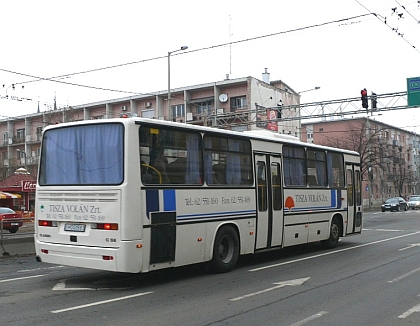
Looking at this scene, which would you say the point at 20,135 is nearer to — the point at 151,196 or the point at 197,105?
the point at 197,105

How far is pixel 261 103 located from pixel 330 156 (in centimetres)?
3862

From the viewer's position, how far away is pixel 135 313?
7.94m

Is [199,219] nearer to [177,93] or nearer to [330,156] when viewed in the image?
[330,156]

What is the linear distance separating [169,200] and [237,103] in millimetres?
43864

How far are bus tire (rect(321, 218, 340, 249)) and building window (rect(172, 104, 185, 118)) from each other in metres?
40.3

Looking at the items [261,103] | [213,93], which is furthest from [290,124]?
[213,93]

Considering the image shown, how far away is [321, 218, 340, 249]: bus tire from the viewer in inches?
667

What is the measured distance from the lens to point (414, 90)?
29.3m

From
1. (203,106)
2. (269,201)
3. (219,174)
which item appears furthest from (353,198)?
(203,106)

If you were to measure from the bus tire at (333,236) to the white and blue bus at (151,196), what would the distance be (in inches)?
142

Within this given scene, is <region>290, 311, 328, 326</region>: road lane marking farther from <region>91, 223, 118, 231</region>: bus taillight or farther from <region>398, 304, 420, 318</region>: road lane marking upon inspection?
<region>91, 223, 118, 231</region>: bus taillight

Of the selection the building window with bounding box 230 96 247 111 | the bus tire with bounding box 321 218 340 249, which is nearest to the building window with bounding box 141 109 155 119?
the building window with bounding box 230 96 247 111

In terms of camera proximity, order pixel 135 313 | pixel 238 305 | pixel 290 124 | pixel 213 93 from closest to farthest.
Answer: pixel 135 313
pixel 238 305
pixel 213 93
pixel 290 124

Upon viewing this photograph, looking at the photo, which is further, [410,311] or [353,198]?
[353,198]
